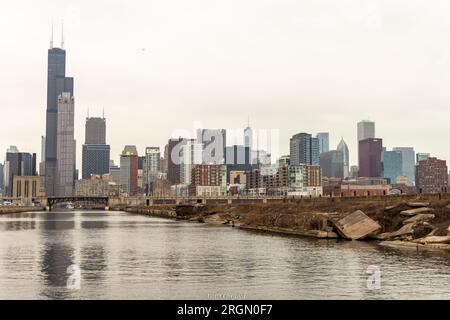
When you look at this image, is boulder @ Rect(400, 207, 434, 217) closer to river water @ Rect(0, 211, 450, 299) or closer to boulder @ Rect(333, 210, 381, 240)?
boulder @ Rect(333, 210, 381, 240)

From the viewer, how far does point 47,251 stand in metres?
73.2

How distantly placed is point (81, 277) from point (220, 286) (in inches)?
512

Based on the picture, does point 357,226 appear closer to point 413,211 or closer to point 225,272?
point 413,211

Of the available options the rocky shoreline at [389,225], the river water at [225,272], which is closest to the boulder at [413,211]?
the rocky shoreline at [389,225]

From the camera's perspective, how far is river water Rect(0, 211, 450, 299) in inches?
1587

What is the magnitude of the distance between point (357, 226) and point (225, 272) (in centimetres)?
3968

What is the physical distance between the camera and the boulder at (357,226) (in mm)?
83438

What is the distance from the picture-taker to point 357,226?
8556 cm

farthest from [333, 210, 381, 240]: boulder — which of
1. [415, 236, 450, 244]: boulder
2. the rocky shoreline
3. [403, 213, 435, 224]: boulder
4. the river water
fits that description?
[415, 236, 450, 244]: boulder


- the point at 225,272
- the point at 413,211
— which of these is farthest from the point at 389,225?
the point at 225,272

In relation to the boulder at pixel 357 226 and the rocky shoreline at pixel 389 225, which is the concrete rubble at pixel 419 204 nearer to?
the rocky shoreline at pixel 389 225

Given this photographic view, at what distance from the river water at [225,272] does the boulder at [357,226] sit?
6201mm

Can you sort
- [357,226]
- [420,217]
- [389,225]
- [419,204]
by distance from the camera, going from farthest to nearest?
1. [419,204]
2. [357,226]
3. [389,225]
4. [420,217]
